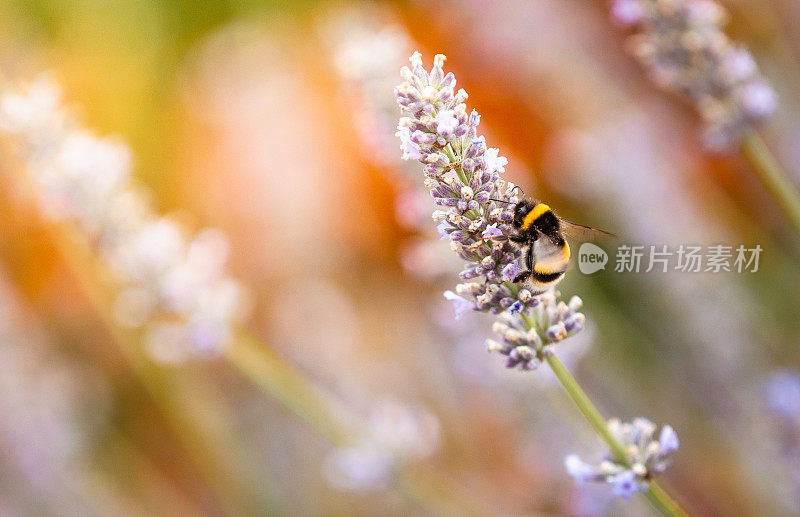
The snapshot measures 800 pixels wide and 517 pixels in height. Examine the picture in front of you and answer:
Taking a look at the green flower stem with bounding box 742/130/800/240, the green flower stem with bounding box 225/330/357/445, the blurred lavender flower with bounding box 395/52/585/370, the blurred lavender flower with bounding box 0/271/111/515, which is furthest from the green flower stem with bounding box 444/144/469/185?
the blurred lavender flower with bounding box 0/271/111/515

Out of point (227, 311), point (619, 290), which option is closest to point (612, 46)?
point (619, 290)

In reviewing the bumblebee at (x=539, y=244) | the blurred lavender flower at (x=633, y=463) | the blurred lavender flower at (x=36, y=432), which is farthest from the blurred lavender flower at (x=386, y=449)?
the blurred lavender flower at (x=36, y=432)

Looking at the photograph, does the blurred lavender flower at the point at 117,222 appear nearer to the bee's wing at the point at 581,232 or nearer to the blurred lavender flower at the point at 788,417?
the bee's wing at the point at 581,232

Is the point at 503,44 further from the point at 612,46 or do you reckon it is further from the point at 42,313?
the point at 42,313

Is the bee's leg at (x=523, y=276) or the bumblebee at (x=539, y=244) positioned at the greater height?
the bumblebee at (x=539, y=244)

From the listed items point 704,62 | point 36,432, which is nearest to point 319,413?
point 704,62

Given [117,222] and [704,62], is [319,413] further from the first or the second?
[704,62]
